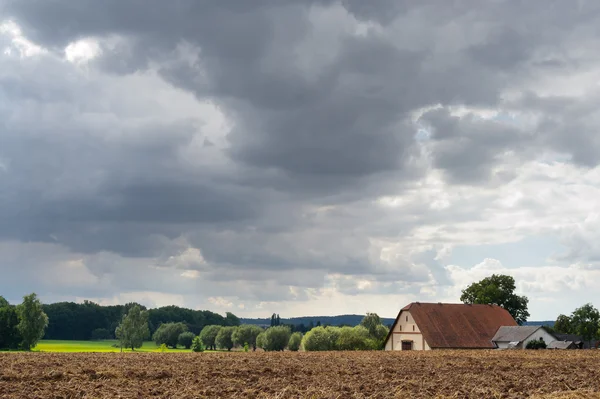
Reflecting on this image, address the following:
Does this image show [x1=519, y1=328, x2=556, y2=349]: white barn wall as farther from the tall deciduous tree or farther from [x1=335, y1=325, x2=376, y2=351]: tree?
the tall deciduous tree

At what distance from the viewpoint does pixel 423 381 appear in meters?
26.5

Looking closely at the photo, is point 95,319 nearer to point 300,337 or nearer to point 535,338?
point 300,337

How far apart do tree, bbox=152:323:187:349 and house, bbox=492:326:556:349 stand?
3307 inches

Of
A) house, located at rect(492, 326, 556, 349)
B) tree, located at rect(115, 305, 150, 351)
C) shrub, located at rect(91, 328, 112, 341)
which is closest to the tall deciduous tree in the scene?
tree, located at rect(115, 305, 150, 351)

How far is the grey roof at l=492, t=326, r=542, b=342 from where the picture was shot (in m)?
81.3

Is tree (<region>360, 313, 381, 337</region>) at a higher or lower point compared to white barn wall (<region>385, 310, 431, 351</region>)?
higher

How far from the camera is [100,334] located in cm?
16788

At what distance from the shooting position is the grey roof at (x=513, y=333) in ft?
267

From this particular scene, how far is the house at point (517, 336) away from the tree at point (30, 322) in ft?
217

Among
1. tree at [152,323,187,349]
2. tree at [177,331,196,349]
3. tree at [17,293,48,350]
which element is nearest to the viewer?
tree at [17,293,48,350]

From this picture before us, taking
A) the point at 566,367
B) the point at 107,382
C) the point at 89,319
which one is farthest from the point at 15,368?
the point at 89,319

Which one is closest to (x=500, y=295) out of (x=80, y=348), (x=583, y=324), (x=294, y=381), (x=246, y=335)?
(x=583, y=324)

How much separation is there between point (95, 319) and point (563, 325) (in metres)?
109

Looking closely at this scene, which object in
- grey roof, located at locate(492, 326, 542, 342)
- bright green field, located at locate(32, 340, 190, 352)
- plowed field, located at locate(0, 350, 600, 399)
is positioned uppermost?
grey roof, located at locate(492, 326, 542, 342)
